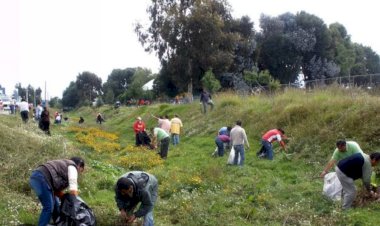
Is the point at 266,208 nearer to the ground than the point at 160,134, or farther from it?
nearer to the ground

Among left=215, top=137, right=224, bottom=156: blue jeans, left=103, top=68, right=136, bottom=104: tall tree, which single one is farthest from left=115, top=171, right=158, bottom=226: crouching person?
left=103, top=68, right=136, bottom=104: tall tree

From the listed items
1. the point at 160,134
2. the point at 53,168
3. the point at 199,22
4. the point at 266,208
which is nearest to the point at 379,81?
the point at 160,134

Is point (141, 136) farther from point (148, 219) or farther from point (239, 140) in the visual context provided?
point (148, 219)

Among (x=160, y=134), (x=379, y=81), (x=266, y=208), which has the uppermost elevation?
(x=379, y=81)

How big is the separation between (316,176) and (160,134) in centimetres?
700

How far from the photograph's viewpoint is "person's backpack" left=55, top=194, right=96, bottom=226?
7438mm

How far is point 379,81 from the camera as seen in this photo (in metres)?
21.4

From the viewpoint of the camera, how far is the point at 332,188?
11.3m

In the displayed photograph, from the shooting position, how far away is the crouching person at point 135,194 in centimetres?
725

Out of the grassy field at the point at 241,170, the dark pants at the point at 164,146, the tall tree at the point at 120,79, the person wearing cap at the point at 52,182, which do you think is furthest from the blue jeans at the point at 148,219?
the tall tree at the point at 120,79

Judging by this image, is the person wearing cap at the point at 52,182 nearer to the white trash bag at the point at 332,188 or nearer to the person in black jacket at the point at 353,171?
the person in black jacket at the point at 353,171

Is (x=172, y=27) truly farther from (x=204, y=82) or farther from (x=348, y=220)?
(x=348, y=220)

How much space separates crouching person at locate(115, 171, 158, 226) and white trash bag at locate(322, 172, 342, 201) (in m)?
5.31

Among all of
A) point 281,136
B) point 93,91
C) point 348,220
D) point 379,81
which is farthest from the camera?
point 93,91
